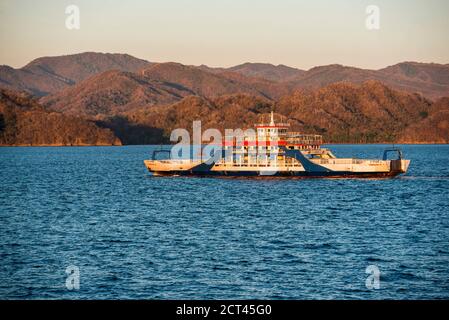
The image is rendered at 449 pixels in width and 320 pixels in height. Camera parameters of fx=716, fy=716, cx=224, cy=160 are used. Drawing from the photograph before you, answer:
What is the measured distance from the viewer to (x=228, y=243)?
62844 mm

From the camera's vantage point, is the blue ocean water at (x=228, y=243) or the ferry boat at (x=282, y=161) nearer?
the blue ocean water at (x=228, y=243)

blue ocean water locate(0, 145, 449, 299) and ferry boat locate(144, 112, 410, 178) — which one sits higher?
ferry boat locate(144, 112, 410, 178)

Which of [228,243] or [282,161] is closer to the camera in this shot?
[228,243]

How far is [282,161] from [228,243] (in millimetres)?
71399

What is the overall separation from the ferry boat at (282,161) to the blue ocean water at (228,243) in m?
15.0

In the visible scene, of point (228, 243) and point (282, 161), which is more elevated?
point (282, 161)

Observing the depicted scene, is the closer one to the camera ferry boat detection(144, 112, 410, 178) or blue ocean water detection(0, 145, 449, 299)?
blue ocean water detection(0, 145, 449, 299)

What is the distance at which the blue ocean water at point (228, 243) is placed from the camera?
46844 millimetres

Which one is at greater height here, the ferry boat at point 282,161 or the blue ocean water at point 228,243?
the ferry boat at point 282,161

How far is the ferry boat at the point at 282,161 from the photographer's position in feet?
426

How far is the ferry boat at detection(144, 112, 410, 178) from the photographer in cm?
12988

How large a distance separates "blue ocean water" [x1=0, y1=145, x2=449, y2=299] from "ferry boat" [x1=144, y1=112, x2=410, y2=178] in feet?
49.1
